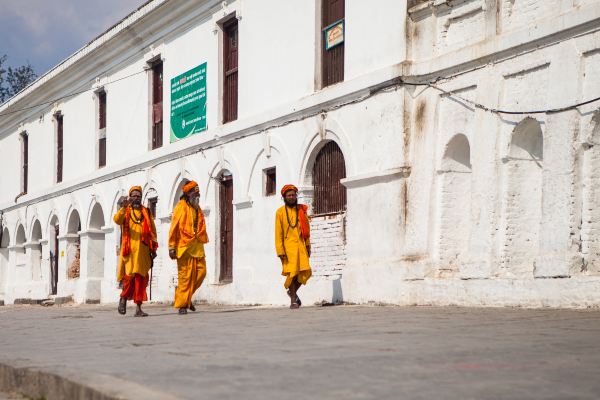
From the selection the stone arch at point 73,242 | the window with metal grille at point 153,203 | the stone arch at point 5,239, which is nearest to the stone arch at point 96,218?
the stone arch at point 73,242

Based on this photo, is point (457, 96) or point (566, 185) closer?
point (566, 185)

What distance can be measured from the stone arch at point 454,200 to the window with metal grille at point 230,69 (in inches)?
281

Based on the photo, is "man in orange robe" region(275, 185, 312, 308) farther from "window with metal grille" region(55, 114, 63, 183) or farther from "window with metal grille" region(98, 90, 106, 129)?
"window with metal grille" region(55, 114, 63, 183)

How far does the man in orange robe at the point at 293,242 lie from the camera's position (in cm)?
1399

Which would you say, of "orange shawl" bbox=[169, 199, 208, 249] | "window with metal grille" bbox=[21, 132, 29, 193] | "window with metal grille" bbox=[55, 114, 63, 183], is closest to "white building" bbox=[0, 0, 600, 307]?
"orange shawl" bbox=[169, 199, 208, 249]

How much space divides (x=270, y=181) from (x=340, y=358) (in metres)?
12.5

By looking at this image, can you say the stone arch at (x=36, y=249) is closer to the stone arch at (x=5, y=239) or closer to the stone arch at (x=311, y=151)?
the stone arch at (x=5, y=239)

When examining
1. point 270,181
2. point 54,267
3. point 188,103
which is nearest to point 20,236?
point 54,267

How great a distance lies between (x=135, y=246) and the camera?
13961 millimetres

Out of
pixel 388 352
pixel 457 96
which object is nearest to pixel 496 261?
pixel 457 96

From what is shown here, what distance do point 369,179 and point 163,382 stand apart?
979cm

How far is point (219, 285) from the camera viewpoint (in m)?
19.3

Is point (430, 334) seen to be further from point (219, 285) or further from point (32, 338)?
point (219, 285)

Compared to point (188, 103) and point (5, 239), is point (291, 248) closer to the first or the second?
point (188, 103)
